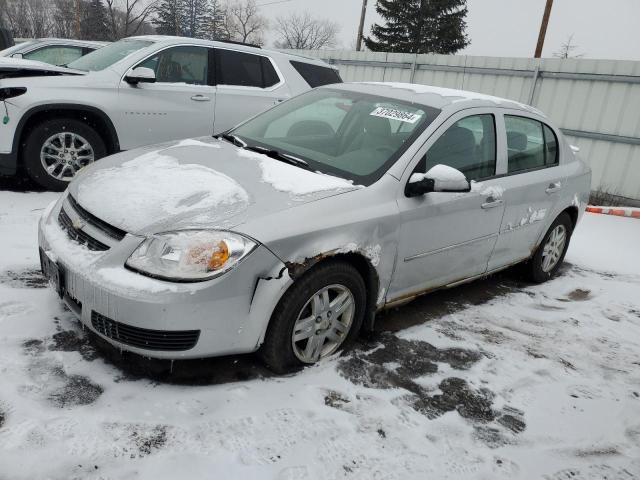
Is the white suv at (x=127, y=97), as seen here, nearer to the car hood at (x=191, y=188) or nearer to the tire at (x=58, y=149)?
the tire at (x=58, y=149)

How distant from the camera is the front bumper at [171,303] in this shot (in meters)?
2.42

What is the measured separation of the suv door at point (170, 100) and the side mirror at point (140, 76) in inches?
2.7

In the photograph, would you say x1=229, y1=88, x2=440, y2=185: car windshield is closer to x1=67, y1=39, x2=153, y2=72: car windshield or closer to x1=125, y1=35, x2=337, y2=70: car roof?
x1=125, y1=35, x2=337, y2=70: car roof

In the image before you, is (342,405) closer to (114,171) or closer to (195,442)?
(195,442)

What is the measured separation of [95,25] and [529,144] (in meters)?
48.0

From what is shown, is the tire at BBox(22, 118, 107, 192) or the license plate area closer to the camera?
the license plate area

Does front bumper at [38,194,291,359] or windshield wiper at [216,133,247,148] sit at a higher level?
windshield wiper at [216,133,247,148]

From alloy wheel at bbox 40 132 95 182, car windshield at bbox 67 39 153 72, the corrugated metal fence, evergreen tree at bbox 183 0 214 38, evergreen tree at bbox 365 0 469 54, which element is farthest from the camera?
evergreen tree at bbox 183 0 214 38

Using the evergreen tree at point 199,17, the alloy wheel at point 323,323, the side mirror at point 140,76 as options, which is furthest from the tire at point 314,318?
the evergreen tree at point 199,17

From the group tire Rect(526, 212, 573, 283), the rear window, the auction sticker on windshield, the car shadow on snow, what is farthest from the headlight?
the rear window

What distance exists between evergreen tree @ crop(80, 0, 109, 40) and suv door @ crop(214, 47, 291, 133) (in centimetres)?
4388

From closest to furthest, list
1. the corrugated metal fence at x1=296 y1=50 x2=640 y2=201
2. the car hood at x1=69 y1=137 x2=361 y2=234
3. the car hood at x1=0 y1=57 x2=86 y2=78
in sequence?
the car hood at x1=69 y1=137 x2=361 y2=234 < the car hood at x1=0 y1=57 x2=86 y2=78 < the corrugated metal fence at x1=296 y1=50 x2=640 y2=201

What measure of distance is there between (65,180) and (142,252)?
12.5 feet

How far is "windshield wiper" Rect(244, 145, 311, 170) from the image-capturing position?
3.27 metres
